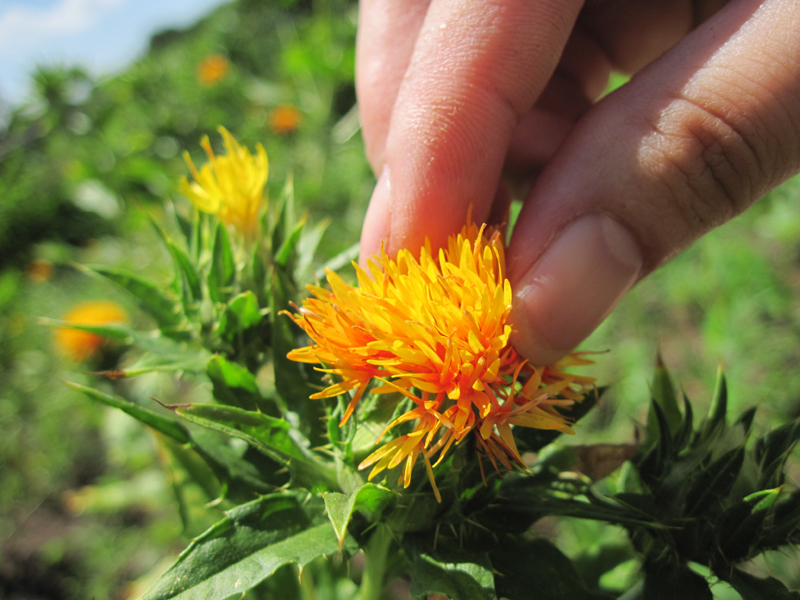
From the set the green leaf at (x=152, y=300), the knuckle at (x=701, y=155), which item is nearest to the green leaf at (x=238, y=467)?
the green leaf at (x=152, y=300)

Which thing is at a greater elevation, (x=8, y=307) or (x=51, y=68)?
(x=51, y=68)

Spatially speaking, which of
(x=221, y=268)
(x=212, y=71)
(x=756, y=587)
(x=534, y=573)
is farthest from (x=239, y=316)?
(x=212, y=71)

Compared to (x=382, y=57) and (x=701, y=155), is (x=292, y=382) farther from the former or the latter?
(x=382, y=57)

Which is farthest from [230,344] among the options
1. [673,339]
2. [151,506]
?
Answer: [673,339]

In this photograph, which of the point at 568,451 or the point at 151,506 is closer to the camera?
the point at 568,451

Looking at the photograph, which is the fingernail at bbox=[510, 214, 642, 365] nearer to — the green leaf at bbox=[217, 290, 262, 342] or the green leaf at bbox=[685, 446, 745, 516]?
the green leaf at bbox=[685, 446, 745, 516]

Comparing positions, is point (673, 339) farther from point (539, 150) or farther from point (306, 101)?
point (306, 101)

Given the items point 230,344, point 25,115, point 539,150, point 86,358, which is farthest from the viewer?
point 25,115

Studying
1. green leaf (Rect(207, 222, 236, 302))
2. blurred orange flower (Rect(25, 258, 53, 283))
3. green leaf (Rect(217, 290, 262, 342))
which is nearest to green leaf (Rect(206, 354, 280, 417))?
green leaf (Rect(217, 290, 262, 342))
